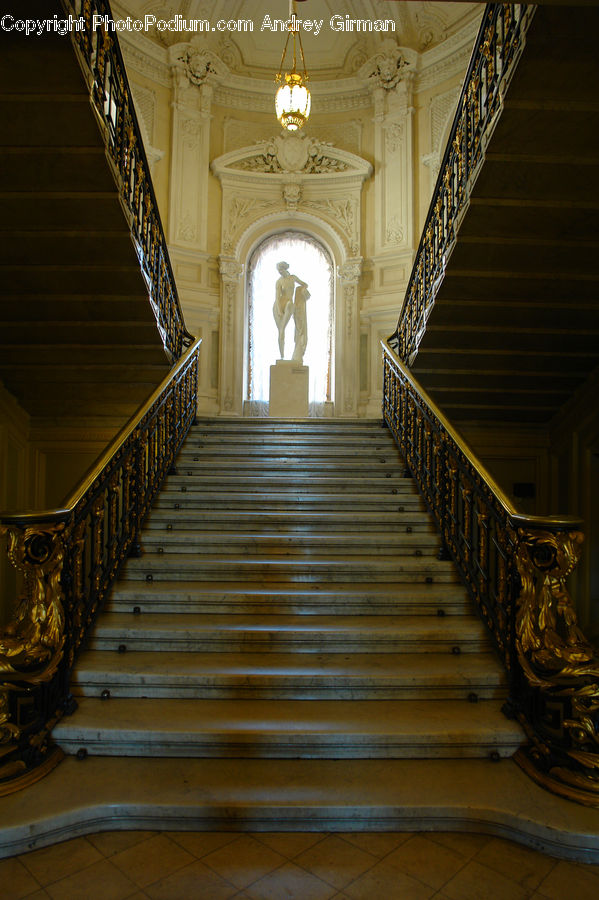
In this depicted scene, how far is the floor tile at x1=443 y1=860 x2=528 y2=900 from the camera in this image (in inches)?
71.2

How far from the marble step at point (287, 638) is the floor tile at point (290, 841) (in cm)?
99

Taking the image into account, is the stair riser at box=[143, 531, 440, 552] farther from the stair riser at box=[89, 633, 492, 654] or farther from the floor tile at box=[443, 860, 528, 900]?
the floor tile at box=[443, 860, 528, 900]

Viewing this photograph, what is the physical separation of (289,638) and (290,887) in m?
1.29

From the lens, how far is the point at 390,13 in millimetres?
10539

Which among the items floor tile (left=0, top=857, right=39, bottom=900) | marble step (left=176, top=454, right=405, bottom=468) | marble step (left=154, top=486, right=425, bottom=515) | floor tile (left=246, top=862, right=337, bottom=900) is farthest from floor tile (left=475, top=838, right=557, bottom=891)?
marble step (left=176, top=454, right=405, bottom=468)

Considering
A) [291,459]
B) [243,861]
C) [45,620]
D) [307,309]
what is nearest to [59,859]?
[243,861]

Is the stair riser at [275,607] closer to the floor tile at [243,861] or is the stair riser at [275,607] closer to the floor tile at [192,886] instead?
the floor tile at [243,861]

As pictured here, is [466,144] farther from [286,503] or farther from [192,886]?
[192,886]

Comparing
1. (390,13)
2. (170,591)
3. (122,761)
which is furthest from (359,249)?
(122,761)

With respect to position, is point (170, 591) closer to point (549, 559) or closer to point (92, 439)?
point (549, 559)

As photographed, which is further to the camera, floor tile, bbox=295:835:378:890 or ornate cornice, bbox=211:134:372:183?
ornate cornice, bbox=211:134:372:183

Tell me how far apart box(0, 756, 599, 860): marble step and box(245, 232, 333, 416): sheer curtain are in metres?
8.91

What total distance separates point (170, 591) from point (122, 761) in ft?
3.58

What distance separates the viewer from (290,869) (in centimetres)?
191
